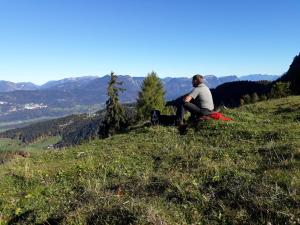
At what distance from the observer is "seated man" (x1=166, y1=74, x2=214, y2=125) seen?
2053 cm

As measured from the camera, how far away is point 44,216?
29.6ft

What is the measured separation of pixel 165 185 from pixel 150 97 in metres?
71.9

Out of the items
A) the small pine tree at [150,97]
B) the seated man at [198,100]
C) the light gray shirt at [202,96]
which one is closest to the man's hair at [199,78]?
the seated man at [198,100]

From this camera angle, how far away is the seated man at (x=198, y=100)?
20.5 m

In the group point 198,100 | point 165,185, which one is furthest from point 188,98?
point 165,185

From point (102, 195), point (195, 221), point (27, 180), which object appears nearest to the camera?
point (195, 221)

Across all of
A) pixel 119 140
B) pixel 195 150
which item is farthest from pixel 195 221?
pixel 119 140

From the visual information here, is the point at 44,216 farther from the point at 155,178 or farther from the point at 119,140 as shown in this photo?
the point at 119,140

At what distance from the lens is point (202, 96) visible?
67.9 ft

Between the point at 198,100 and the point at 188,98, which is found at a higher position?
the point at 188,98

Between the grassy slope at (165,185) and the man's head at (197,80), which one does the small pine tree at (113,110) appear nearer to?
the man's head at (197,80)

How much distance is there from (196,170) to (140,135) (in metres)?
11.2

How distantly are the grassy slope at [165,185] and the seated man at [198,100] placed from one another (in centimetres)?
321

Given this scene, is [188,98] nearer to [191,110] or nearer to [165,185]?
[191,110]
